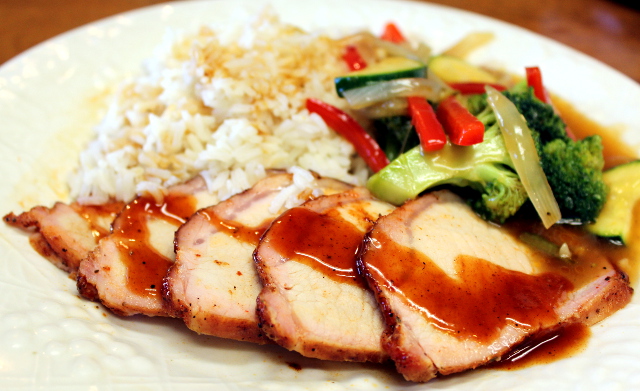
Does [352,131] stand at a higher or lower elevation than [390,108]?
lower

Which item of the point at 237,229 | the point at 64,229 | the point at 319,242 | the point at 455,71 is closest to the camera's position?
the point at 319,242

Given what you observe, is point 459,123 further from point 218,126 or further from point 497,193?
point 218,126

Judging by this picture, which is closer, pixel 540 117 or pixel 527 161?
pixel 527 161

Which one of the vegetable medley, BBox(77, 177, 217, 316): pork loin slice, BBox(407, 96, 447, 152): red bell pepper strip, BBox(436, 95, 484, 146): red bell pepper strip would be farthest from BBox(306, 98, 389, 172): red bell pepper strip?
BBox(77, 177, 217, 316): pork loin slice

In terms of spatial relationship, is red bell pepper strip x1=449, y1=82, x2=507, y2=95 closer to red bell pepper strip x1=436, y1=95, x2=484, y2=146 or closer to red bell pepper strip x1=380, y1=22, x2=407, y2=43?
red bell pepper strip x1=436, y1=95, x2=484, y2=146

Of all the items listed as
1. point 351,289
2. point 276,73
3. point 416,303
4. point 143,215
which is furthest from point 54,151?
point 416,303

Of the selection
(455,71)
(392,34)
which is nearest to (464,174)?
(455,71)

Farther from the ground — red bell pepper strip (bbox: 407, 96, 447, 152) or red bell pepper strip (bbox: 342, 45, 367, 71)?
red bell pepper strip (bbox: 342, 45, 367, 71)
